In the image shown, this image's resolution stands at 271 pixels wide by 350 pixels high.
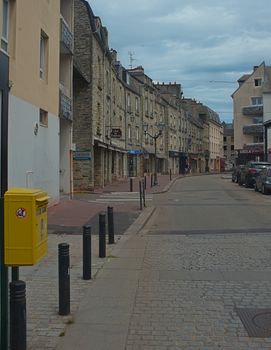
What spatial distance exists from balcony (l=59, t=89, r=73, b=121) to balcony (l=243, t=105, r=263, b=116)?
51783 mm

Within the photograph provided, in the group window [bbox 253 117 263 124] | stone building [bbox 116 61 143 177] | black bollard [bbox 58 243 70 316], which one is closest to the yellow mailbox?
black bollard [bbox 58 243 70 316]

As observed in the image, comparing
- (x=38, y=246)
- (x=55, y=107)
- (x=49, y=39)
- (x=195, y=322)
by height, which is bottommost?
(x=195, y=322)

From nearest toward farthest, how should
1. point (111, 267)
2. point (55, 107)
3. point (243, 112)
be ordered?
point (111, 267), point (55, 107), point (243, 112)

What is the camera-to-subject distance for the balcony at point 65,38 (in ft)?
76.1

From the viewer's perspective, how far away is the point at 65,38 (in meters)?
23.9

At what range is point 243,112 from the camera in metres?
75.6

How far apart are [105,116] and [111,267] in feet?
96.8

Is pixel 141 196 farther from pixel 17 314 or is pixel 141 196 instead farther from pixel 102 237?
pixel 17 314

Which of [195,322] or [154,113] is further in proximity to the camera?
[154,113]

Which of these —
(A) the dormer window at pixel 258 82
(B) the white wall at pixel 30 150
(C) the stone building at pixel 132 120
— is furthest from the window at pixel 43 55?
(A) the dormer window at pixel 258 82

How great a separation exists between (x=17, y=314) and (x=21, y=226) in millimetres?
704

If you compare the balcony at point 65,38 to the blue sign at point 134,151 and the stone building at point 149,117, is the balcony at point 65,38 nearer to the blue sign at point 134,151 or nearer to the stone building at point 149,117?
the blue sign at point 134,151

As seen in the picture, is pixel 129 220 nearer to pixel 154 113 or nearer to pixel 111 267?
pixel 111 267

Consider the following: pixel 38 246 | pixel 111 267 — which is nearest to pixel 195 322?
pixel 38 246
